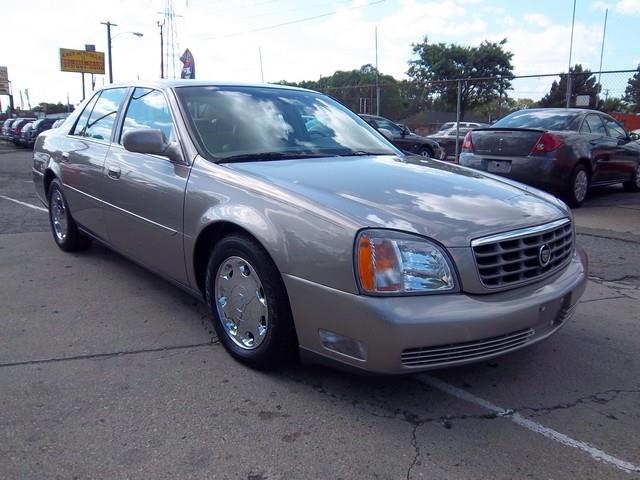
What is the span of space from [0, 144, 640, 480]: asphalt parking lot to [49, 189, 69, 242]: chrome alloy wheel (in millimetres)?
1446

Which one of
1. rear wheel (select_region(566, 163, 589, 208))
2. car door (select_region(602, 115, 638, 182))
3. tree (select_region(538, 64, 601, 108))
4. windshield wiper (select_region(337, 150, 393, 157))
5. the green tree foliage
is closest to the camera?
windshield wiper (select_region(337, 150, 393, 157))

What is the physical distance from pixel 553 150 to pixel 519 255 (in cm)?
608

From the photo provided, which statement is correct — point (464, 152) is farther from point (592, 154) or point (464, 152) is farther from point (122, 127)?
point (122, 127)

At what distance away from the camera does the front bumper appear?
2.44 metres

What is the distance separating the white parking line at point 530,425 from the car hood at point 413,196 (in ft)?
2.83

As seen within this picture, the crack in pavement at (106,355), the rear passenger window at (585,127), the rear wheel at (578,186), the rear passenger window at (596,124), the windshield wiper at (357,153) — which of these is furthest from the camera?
the rear passenger window at (596,124)

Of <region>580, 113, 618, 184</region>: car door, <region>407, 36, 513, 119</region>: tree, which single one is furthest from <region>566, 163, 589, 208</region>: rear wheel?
<region>407, 36, 513, 119</region>: tree

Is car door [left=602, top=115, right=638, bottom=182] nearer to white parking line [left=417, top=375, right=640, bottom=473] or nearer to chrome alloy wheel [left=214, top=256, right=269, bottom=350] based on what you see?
white parking line [left=417, top=375, right=640, bottom=473]

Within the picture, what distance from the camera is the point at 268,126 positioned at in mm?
3855

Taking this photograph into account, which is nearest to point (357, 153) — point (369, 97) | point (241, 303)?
point (241, 303)

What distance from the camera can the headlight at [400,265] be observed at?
2.50 metres

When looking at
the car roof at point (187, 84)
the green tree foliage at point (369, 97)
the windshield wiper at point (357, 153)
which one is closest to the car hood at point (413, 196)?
the windshield wiper at point (357, 153)

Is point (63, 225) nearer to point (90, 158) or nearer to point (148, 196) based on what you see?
point (90, 158)

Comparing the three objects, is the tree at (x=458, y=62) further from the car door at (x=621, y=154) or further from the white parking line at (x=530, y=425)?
the white parking line at (x=530, y=425)
